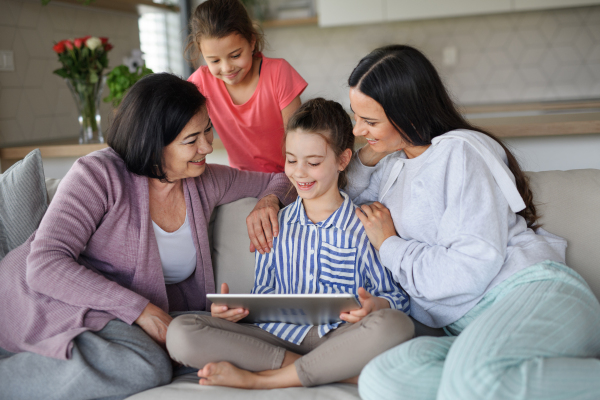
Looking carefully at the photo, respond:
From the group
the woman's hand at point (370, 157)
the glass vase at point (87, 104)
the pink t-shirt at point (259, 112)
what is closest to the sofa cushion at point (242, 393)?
the woman's hand at point (370, 157)

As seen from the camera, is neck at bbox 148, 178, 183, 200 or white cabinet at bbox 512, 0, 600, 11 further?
white cabinet at bbox 512, 0, 600, 11

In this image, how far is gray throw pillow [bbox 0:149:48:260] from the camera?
1581 millimetres

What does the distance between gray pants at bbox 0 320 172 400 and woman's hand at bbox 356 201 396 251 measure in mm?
630

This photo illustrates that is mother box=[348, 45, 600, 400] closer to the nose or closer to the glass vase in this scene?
the nose

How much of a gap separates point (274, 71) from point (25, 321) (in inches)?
44.3

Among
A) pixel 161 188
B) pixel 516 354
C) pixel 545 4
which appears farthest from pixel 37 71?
pixel 545 4

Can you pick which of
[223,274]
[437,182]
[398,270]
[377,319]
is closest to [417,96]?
[437,182]

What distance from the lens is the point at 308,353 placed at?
1.29m

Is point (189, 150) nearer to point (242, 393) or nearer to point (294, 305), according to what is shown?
point (294, 305)

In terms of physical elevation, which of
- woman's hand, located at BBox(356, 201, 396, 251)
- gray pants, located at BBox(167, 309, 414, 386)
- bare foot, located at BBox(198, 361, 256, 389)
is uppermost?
woman's hand, located at BBox(356, 201, 396, 251)

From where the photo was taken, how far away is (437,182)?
4.42ft

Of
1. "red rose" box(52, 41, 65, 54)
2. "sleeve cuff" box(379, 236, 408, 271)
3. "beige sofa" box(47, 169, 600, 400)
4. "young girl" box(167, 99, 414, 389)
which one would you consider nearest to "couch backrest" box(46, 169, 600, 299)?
"beige sofa" box(47, 169, 600, 400)

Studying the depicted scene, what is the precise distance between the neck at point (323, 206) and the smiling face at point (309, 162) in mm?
32

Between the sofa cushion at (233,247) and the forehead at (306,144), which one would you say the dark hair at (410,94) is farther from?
the sofa cushion at (233,247)
